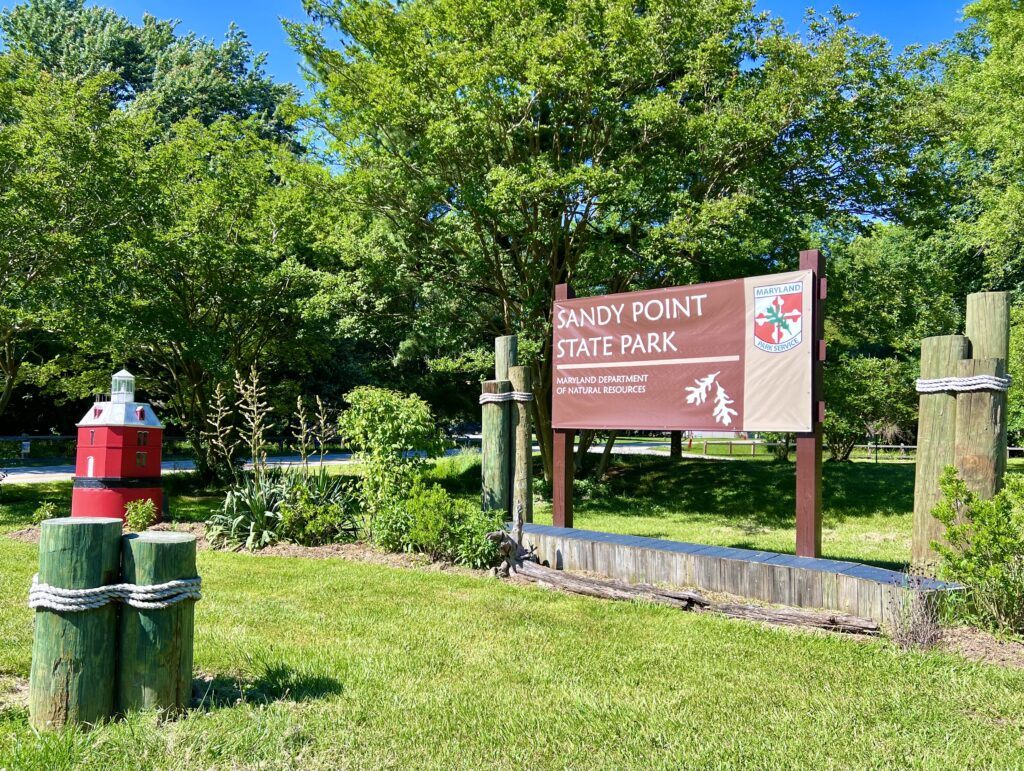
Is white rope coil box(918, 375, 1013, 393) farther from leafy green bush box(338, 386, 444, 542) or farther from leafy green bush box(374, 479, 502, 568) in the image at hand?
leafy green bush box(338, 386, 444, 542)

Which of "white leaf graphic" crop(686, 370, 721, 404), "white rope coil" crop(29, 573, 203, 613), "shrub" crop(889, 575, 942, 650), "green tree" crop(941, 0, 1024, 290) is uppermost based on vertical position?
"green tree" crop(941, 0, 1024, 290)

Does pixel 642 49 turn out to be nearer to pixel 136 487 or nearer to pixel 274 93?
pixel 136 487

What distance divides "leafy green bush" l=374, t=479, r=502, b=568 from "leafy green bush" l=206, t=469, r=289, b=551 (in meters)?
1.51

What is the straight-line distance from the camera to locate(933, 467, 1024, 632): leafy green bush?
4.66 m

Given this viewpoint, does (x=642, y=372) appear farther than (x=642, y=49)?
No

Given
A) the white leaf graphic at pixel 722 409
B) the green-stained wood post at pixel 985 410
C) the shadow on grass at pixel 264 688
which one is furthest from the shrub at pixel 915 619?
the shadow on grass at pixel 264 688

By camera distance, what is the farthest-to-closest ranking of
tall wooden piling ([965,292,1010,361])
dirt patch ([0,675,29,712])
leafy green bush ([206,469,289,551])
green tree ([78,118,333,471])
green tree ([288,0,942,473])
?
green tree ([78,118,333,471]) < green tree ([288,0,942,473]) < leafy green bush ([206,469,289,551]) < tall wooden piling ([965,292,1010,361]) < dirt patch ([0,675,29,712])

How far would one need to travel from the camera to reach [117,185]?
12773 mm

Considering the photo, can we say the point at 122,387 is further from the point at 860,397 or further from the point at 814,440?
the point at 860,397

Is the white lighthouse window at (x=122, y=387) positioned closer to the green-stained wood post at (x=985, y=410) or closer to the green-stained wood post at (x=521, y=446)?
the green-stained wood post at (x=521, y=446)

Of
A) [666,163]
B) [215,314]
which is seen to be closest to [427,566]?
[666,163]

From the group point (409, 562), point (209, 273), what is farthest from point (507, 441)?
point (209, 273)

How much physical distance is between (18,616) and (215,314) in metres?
12.1

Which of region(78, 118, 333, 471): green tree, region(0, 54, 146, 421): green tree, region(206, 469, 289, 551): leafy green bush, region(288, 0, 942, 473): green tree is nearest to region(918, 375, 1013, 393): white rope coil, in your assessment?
region(206, 469, 289, 551): leafy green bush
